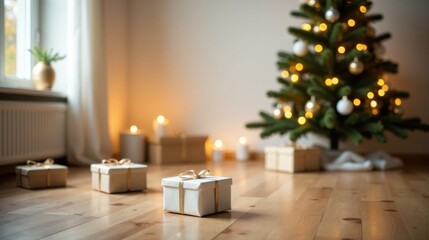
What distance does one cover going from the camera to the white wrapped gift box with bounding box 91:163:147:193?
2.68 m

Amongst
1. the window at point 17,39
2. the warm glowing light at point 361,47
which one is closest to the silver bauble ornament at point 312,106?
the warm glowing light at point 361,47

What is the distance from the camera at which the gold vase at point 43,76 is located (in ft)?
12.9

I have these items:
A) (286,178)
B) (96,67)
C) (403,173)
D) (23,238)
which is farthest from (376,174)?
(23,238)

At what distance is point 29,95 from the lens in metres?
3.76

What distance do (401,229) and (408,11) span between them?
318 cm

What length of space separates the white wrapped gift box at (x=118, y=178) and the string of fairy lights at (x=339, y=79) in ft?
5.47

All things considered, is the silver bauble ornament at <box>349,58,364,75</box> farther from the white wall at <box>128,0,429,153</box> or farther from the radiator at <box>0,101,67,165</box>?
the radiator at <box>0,101,67,165</box>

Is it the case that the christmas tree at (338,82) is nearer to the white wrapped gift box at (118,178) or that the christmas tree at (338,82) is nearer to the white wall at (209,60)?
the white wall at (209,60)

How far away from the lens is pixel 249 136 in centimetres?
493

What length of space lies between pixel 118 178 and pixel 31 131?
4.41ft

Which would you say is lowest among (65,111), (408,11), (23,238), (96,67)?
(23,238)

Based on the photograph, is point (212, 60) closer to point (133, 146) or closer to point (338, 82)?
point (133, 146)

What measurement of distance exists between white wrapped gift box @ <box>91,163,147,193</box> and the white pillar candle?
175 cm

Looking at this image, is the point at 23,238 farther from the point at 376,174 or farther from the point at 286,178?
the point at 376,174
